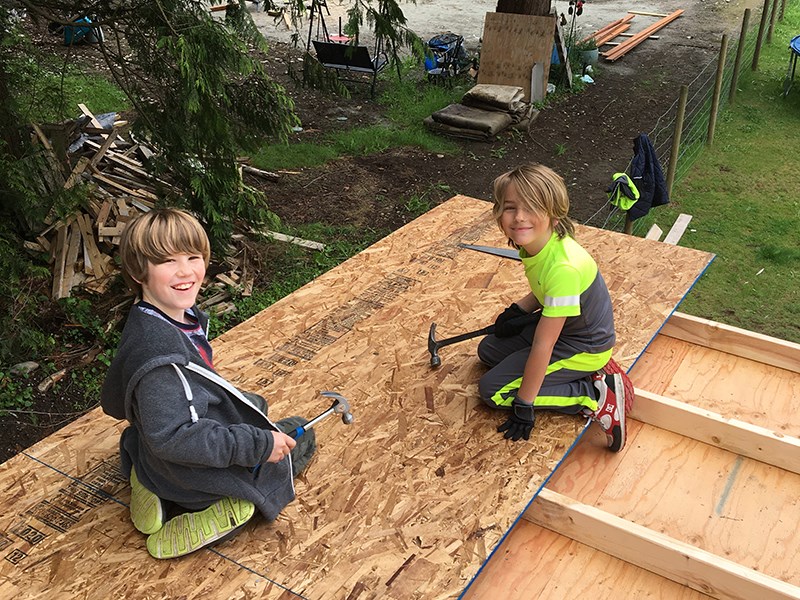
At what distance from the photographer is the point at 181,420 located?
92.2 inches

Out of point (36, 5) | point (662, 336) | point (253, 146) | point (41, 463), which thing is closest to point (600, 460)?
point (662, 336)

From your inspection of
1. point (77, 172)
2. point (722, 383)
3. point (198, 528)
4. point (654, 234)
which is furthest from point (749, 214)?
point (198, 528)

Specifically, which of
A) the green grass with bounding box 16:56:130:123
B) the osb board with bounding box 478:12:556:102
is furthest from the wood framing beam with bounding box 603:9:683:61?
the green grass with bounding box 16:56:130:123

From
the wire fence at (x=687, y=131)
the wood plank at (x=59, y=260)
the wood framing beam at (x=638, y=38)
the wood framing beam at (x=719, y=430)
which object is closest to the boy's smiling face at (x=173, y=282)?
the wood framing beam at (x=719, y=430)

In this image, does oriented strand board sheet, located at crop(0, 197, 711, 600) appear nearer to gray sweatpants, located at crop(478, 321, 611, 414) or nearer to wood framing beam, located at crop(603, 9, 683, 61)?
gray sweatpants, located at crop(478, 321, 611, 414)

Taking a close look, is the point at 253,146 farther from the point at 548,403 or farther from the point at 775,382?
the point at 775,382

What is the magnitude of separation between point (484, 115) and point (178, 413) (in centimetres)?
806

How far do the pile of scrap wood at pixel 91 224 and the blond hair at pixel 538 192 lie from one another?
3.32 meters

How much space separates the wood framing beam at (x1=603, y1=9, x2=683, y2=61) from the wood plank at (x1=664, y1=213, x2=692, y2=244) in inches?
253

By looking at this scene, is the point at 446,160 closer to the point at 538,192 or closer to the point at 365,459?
the point at 538,192

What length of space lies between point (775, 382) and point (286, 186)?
213 inches

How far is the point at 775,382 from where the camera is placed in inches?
169

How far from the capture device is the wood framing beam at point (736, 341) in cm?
437

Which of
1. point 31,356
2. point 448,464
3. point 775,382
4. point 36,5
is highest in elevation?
point 36,5
